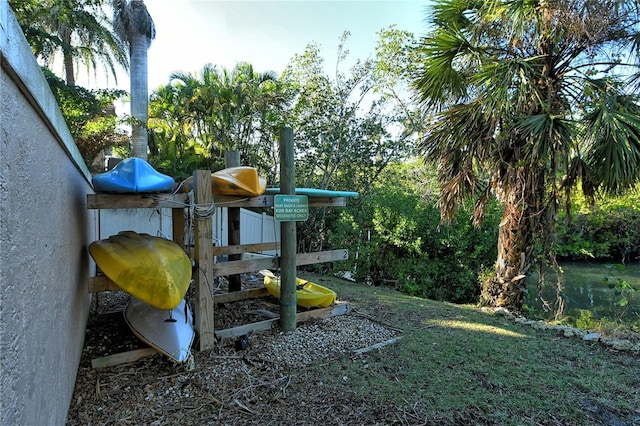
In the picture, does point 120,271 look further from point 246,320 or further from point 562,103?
point 562,103

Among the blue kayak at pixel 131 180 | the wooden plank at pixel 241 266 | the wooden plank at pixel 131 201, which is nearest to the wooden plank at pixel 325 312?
the wooden plank at pixel 241 266

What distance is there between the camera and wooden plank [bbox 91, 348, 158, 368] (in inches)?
127

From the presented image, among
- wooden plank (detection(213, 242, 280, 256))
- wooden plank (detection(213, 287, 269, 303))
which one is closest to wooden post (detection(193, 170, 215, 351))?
wooden plank (detection(213, 242, 280, 256))

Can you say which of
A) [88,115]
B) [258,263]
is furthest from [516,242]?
[88,115]

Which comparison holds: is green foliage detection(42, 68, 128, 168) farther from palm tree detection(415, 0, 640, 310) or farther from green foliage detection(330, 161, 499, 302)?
palm tree detection(415, 0, 640, 310)

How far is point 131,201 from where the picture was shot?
11.1ft

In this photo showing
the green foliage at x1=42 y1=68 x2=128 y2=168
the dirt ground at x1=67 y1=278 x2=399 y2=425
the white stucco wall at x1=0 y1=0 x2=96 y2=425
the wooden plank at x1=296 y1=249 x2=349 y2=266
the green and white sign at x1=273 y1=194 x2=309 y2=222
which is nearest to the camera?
the white stucco wall at x1=0 y1=0 x2=96 y2=425

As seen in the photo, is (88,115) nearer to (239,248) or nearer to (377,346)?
(239,248)

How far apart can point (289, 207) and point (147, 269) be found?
1771 mm

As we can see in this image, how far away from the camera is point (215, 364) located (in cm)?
348

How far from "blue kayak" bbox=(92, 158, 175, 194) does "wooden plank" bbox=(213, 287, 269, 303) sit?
2114mm

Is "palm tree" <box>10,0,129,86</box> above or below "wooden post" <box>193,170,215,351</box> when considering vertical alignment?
above

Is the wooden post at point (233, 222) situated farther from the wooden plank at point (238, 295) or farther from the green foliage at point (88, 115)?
the green foliage at point (88, 115)

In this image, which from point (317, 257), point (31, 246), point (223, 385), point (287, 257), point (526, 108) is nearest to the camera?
point (31, 246)
